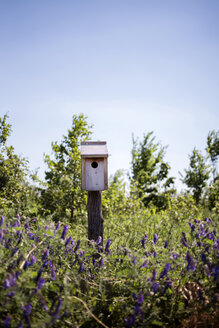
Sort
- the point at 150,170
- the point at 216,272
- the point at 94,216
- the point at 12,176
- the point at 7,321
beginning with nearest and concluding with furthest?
the point at 7,321 → the point at 216,272 → the point at 94,216 → the point at 12,176 → the point at 150,170

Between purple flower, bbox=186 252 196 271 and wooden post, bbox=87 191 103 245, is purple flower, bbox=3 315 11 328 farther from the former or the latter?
wooden post, bbox=87 191 103 245

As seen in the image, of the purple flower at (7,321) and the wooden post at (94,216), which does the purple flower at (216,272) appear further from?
the wooden post at (94,216)

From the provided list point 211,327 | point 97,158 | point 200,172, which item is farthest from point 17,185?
point 200,172

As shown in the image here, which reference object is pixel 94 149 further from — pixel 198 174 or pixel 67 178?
pixel 198 174

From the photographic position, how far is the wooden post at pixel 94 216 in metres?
3.28

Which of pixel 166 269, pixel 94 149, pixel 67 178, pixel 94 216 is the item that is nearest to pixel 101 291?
pixel 166 269

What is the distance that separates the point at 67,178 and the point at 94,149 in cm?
308

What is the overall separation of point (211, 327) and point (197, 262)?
406mm

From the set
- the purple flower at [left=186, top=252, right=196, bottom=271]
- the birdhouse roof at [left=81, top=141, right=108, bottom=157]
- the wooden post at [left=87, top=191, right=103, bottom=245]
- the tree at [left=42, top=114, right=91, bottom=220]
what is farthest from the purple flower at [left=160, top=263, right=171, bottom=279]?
the tree at [left=42, top=114, right=91, bottom=220]

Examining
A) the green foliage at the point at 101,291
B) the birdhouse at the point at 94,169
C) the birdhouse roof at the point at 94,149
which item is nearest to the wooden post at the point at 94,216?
the birdhouse at the point at 94,169

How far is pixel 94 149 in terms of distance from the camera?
342 centimetres

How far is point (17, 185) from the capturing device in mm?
6246

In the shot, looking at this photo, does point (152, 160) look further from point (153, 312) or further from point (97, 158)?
point (153, 312)

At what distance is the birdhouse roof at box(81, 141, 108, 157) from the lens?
331 cm
